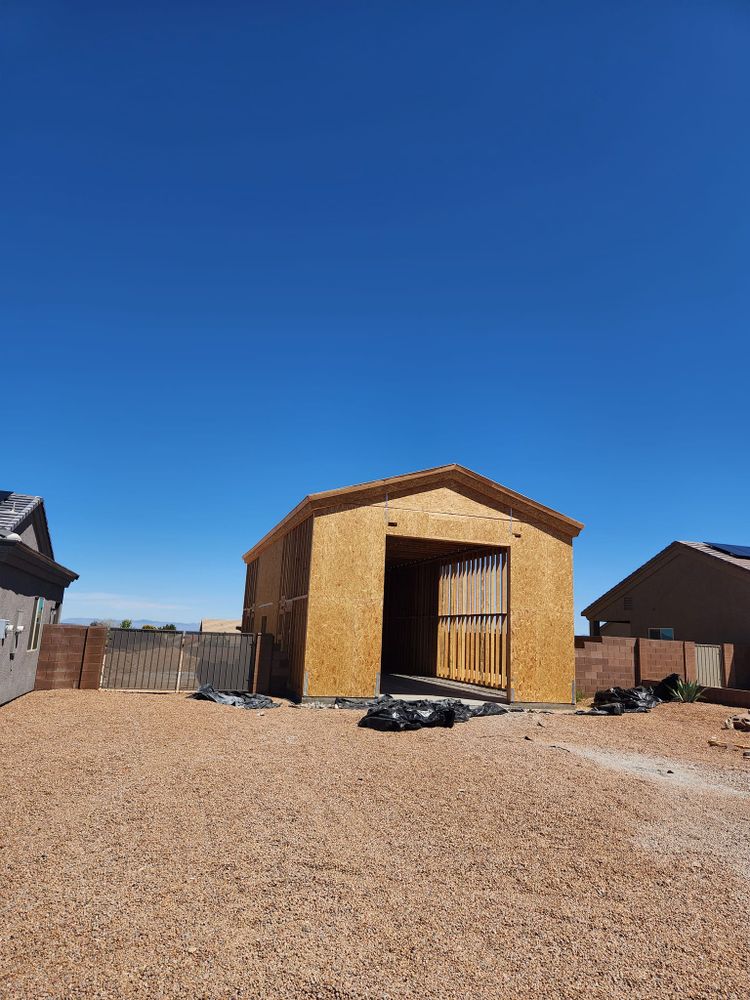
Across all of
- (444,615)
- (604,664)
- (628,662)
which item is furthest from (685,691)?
(444,615)

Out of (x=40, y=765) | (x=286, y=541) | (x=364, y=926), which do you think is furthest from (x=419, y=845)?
(x=286, y=541)

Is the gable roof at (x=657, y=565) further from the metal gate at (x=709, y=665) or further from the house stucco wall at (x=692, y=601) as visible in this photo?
the metal gate at (x=709, y=665)

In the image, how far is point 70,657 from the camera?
16.4 metres

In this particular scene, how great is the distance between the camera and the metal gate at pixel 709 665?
2200cm

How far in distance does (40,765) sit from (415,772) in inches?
199

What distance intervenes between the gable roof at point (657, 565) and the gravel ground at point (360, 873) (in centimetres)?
1897

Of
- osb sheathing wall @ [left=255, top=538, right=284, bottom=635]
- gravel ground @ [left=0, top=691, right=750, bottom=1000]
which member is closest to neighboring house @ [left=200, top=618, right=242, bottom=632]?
osb sheathing wall @ [left=255, top=538, right=284, bottom=635]

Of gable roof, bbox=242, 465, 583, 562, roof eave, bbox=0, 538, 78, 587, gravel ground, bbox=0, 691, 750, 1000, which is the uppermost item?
gable roof, bbox=242, 465, 583, 562

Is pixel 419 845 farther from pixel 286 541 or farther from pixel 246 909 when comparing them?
pixel 286 541

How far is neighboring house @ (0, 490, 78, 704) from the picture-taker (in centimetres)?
1274

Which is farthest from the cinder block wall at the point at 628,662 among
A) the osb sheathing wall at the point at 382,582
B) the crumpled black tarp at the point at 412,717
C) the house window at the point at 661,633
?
the crumpled black tarp at the point at 412,717

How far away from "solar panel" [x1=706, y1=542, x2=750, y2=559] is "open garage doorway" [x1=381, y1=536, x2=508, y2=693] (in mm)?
13201

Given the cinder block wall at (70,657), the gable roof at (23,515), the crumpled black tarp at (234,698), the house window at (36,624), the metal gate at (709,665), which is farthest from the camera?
the metal gate at (709,665)

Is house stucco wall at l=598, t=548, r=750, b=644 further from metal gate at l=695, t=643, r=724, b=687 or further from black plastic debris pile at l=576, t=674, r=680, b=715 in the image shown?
black plastic debris pile at l=576, t=674, r=680, b=715
